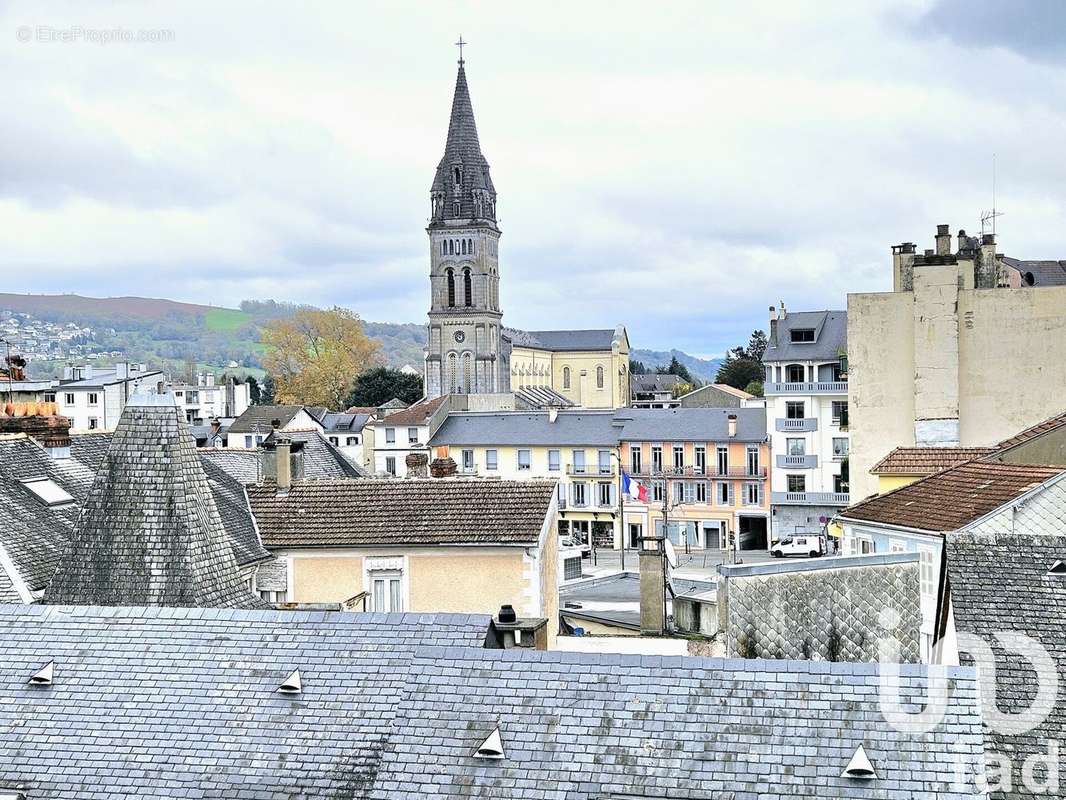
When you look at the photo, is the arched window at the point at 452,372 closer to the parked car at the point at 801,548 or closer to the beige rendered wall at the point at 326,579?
the parked car at the point at 801,548

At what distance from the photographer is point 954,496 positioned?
1789 centimetres

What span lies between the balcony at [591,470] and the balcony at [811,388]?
1127cm

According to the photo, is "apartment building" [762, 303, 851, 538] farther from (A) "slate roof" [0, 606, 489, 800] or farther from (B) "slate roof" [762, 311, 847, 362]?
(A) "slate roof" [0, 606, 489, 800]

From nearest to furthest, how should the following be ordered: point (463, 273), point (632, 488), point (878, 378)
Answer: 1. point (878, 378)
2. point (632, 488)
3. point (463, 273)

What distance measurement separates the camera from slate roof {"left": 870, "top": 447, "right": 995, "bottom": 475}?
22266mm

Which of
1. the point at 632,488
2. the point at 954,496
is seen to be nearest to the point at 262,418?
the point at 632,488

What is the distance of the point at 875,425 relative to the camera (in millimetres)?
28297

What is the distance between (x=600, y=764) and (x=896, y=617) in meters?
7.93

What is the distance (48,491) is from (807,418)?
150 feet

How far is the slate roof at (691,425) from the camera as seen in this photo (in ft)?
211

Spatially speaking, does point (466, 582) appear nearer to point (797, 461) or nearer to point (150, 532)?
point (150, 532)

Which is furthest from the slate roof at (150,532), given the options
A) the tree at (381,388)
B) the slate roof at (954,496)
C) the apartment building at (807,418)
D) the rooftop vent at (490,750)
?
the tree at (381,388)

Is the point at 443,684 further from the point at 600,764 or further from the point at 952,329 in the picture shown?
the point at 952,329

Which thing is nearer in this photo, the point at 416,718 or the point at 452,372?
the point at 416,718
